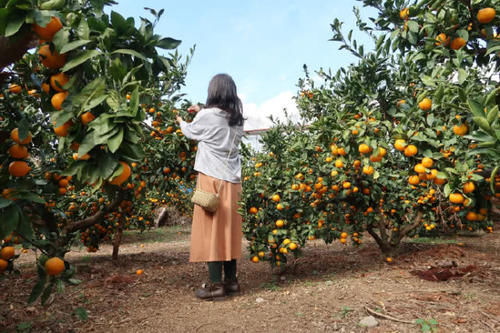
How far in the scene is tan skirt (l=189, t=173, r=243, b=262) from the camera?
3.02 metres

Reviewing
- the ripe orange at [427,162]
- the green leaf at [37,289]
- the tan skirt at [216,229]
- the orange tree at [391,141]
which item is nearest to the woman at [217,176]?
the tan skirt at [216,229]

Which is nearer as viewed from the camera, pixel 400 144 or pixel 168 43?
pixel 168 43

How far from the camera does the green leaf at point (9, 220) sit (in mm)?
1181

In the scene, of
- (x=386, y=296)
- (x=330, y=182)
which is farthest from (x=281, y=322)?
(x=330, y=182)

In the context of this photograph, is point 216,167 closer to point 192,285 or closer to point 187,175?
point 187,175

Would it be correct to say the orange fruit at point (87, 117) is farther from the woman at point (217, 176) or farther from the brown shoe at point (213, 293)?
the brown shoe at point (213, 293)

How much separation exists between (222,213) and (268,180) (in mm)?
636

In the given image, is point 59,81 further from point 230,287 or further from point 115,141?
point 230,287

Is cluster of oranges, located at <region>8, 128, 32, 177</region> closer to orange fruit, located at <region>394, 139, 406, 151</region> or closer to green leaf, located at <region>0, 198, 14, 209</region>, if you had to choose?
green leaf, located at <region>0, 198, 14, 209</region>

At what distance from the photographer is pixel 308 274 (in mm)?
3873

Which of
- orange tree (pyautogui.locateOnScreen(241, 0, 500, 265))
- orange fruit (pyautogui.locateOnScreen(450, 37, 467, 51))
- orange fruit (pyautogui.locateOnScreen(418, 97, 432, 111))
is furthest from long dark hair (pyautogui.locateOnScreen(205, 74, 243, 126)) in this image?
orange fruit (pyautogui.locateOnScreen(450, 37, 467, 51))

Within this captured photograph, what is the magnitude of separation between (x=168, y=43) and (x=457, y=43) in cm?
193

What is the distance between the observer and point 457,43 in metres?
2.26

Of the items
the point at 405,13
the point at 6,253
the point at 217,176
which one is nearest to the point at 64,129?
the point at 6,253
